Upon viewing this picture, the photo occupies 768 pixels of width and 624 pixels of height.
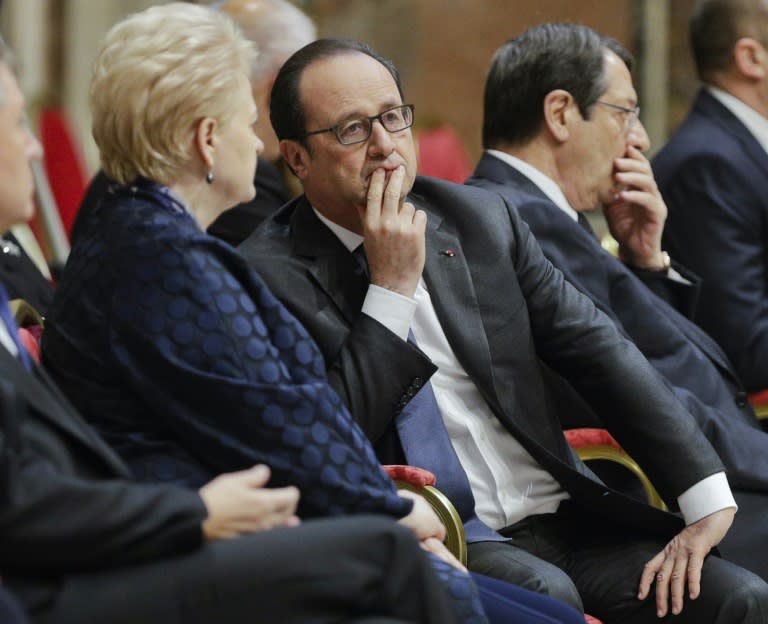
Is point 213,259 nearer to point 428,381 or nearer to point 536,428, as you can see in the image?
point 428,381

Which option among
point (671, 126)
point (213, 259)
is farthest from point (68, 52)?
point (213, 259)

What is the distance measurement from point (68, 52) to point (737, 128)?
5912 mm

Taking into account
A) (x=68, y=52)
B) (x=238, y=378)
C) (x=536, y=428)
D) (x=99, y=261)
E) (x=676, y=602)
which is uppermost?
(x=99, y=261)

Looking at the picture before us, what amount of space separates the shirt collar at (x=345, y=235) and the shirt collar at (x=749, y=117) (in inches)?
70.8

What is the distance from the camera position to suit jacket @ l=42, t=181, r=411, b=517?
242 cm

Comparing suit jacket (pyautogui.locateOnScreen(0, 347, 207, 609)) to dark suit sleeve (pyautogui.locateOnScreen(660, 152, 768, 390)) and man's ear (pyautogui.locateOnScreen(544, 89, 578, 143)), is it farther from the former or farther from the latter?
dark suit sleeve (pyautogui.locateOnScreen(660, 152, 768, 390))

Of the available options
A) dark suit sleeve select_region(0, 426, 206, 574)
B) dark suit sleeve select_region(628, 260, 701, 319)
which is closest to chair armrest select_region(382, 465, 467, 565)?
dark suit sleeve select_region(0, 426, 206, 574)

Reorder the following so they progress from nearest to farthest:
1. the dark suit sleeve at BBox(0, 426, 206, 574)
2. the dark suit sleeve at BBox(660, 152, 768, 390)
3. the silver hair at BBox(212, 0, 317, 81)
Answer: the dark suit sleeve at BBox(0, 426, 206, 574) → the dark suit sleeve at BBox(660, 152, 768, 390) → the silver hair at BBox(212, 0, 317, 81)

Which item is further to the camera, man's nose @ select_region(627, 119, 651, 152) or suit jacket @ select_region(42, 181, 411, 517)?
man's nose @ select_region(627, 119, 651, 152)

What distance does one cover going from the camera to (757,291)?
420 cm

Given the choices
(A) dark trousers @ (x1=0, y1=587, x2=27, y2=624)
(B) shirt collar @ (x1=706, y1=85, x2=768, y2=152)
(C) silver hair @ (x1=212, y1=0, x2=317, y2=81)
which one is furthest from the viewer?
(C) silver hair @ (x1=212, y1=0, x2=317, y2=81)

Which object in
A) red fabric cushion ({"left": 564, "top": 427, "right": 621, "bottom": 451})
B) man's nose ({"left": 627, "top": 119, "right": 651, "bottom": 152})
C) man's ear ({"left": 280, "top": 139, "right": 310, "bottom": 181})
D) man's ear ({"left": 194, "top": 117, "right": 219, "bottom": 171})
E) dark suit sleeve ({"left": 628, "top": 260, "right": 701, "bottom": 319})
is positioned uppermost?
man's ear ({"left": 194, "top": 117, "right": 219, "bottom": 171})

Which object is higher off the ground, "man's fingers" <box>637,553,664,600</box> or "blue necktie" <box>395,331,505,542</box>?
"blue necktie" <box>395,331,505,542</box>

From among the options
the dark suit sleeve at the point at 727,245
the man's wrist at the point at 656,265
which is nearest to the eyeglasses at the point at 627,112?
the man's wrist at the point at 656,265
